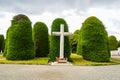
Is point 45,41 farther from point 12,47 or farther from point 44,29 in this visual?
point 12,47

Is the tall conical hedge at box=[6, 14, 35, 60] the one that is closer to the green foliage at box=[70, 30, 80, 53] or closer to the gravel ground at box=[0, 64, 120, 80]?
the gravel ground at box=[0, 64, 120, 80]

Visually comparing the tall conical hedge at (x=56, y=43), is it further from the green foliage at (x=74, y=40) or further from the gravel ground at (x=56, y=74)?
the green foliage at (x=74, y=40)

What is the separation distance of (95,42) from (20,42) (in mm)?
7670

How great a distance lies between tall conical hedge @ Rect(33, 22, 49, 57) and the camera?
94.0 ft

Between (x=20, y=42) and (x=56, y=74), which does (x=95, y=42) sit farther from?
(x=56, y=74)

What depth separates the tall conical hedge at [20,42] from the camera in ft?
78.7

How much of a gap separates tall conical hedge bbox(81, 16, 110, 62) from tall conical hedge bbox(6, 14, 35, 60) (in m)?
5.76

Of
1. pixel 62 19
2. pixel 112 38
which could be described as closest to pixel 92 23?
pixel 62 19

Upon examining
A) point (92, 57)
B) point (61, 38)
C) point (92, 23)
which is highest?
point (92, 23)

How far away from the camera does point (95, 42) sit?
24016 millimetres

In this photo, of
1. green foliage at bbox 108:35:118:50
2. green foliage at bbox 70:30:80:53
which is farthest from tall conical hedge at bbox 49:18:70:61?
green foliage at bbox 108:35:118:50

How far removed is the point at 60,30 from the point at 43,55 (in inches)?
238

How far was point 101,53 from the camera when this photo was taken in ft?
77.4

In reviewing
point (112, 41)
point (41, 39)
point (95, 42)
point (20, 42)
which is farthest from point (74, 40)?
point (20, 42)
